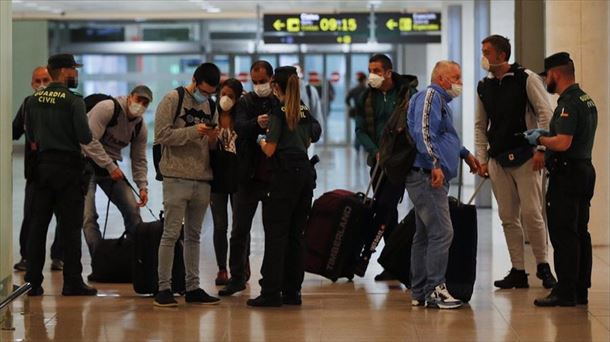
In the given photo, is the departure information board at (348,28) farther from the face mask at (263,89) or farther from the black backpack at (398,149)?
the black backpack at (398,149)

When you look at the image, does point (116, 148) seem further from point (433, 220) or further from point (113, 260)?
point (433, 220)

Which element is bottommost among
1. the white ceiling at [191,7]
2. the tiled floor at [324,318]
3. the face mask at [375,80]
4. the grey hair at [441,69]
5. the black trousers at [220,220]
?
the tiled floor at [324,318]

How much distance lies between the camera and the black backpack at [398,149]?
7836 millimetres

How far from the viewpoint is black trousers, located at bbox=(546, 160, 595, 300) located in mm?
7785

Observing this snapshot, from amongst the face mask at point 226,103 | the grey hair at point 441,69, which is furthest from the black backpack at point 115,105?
the grey hair at point 441,69

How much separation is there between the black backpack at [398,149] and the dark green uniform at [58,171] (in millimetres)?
2071

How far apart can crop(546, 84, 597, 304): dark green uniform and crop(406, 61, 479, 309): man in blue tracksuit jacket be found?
67cm

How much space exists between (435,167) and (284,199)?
1.03m

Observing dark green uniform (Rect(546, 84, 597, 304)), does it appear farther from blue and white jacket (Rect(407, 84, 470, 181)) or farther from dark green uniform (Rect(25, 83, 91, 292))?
dark green uniform (Rect(25, 83, 91, 292))

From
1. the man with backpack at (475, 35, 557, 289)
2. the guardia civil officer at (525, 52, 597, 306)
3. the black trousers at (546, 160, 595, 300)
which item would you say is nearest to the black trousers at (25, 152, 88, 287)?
the man with backpack at (475, 35, 557, 289)

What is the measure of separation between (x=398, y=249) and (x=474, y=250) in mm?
637

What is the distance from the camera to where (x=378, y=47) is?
33812 mm

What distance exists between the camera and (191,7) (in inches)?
1110

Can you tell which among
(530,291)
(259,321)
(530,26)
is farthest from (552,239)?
(530,26)
